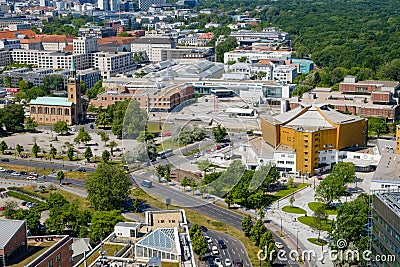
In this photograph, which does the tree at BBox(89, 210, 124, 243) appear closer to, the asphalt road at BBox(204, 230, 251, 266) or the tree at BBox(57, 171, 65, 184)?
the asphalt road at BBox(204, 230, 251, 266)

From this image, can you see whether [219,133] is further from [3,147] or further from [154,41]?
[154,41]

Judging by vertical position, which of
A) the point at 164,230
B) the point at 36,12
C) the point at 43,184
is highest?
the point at 36,12

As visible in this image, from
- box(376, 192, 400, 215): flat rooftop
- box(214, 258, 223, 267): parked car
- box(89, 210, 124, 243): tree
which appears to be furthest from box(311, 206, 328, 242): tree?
box(376, 192, 400, 215): flat rooftop

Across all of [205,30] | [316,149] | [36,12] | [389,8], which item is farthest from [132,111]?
[389,8]

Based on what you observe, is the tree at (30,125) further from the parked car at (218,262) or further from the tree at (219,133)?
the parked car at (218,262)

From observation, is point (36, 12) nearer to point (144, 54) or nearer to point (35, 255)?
point (144, 54)

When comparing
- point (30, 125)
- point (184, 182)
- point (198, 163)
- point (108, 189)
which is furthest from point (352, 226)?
point (30, 125)

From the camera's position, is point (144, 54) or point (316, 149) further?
point (144, 54)

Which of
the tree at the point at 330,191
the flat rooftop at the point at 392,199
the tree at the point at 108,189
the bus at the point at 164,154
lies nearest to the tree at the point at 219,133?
the bus at the point at 164,154
